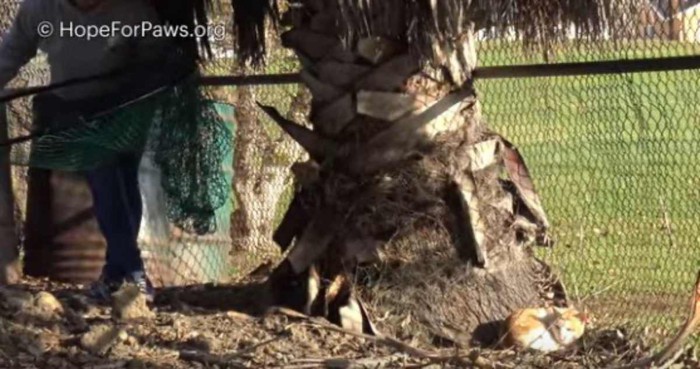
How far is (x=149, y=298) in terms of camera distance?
6.33m

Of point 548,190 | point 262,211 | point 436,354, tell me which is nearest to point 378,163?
point 436,354

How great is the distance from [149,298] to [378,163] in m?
1.25

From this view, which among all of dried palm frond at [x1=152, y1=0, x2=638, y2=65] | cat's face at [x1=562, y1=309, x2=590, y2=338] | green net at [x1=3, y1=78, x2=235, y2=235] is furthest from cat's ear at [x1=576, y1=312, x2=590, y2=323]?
green net at [x1=3, y1=78, x2=235, y2=235]

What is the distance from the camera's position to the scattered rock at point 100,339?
17.9 ft

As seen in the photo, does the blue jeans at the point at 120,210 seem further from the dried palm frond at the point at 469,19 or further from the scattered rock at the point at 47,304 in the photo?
the dried palm frond at the point at 469,19

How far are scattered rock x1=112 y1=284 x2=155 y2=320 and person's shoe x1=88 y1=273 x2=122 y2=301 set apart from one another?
35cm

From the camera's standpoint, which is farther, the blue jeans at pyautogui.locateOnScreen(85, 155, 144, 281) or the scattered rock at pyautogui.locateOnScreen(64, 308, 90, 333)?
the blue jeans at pyautogui.locateOnScreen(85, 155, 144, 281)

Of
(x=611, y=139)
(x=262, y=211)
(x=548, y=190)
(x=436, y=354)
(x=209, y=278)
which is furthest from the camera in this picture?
(x=262, y=211)

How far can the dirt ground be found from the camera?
210 inches

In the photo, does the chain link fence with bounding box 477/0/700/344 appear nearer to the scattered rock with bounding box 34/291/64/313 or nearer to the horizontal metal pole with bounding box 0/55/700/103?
the horizontal metal pole with bounding box 0/55/700/103

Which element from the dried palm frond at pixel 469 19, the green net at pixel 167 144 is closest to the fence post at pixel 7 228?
the green net at pixel 167 144

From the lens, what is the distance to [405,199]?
19.0 feet

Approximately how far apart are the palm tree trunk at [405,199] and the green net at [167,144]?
856mm

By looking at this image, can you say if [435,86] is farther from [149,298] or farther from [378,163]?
[149,298]
